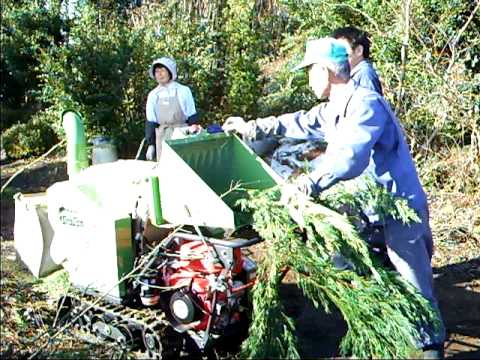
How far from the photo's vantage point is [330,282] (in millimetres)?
3844

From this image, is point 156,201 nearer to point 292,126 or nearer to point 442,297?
point 292,126

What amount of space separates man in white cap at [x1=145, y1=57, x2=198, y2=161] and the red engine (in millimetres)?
3466

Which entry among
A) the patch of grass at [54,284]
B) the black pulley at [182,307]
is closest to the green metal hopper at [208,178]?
the black pulley at [182,307]

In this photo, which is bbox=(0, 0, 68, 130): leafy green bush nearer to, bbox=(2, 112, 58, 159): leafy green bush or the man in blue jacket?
bbox=(2, 112, 58, 159): leafy green bush

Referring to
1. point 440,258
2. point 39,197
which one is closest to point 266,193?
point 39,197

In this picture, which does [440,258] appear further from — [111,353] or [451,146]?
[111,353]

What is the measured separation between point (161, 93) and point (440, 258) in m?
3.41

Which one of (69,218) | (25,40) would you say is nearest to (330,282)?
(69,218)

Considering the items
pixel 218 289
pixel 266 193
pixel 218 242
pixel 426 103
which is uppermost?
pixel 426 103

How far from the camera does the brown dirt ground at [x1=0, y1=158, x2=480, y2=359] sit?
4488 millimetres

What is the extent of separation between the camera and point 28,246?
5.28 meters

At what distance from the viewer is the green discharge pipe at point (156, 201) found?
438cm

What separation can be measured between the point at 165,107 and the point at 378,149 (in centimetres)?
413

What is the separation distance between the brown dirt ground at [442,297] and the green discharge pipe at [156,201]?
864 millimetres
